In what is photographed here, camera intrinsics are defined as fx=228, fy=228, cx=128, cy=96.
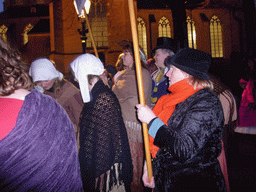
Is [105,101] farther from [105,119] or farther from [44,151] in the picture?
[44,151]

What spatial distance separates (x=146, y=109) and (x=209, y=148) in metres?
0.62

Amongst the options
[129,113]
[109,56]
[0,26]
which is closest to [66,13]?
[109,56]

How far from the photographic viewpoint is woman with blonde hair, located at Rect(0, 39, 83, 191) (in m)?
1.31

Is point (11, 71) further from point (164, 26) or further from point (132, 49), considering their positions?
point (164, 26)

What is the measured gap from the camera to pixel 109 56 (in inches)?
973

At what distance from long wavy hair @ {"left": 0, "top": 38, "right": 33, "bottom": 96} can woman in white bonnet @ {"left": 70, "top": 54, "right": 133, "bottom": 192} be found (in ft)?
3.45

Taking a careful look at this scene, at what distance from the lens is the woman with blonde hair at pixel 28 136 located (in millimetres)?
1309

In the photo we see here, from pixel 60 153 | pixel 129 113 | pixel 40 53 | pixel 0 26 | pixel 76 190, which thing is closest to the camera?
pixel 60 153

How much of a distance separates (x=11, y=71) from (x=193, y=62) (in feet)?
4.68

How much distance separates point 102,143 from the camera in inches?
95.4

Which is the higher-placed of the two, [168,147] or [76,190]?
[168,147]

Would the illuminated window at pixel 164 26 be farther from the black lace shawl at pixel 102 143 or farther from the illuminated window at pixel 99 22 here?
the black lace shawl at pixel 102 143

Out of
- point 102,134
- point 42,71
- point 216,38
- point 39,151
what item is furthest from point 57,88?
point 216,38

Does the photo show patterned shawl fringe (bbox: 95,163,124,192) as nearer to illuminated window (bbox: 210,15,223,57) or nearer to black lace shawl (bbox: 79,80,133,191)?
black lace shawl (bbox: 79,80,133,191)
